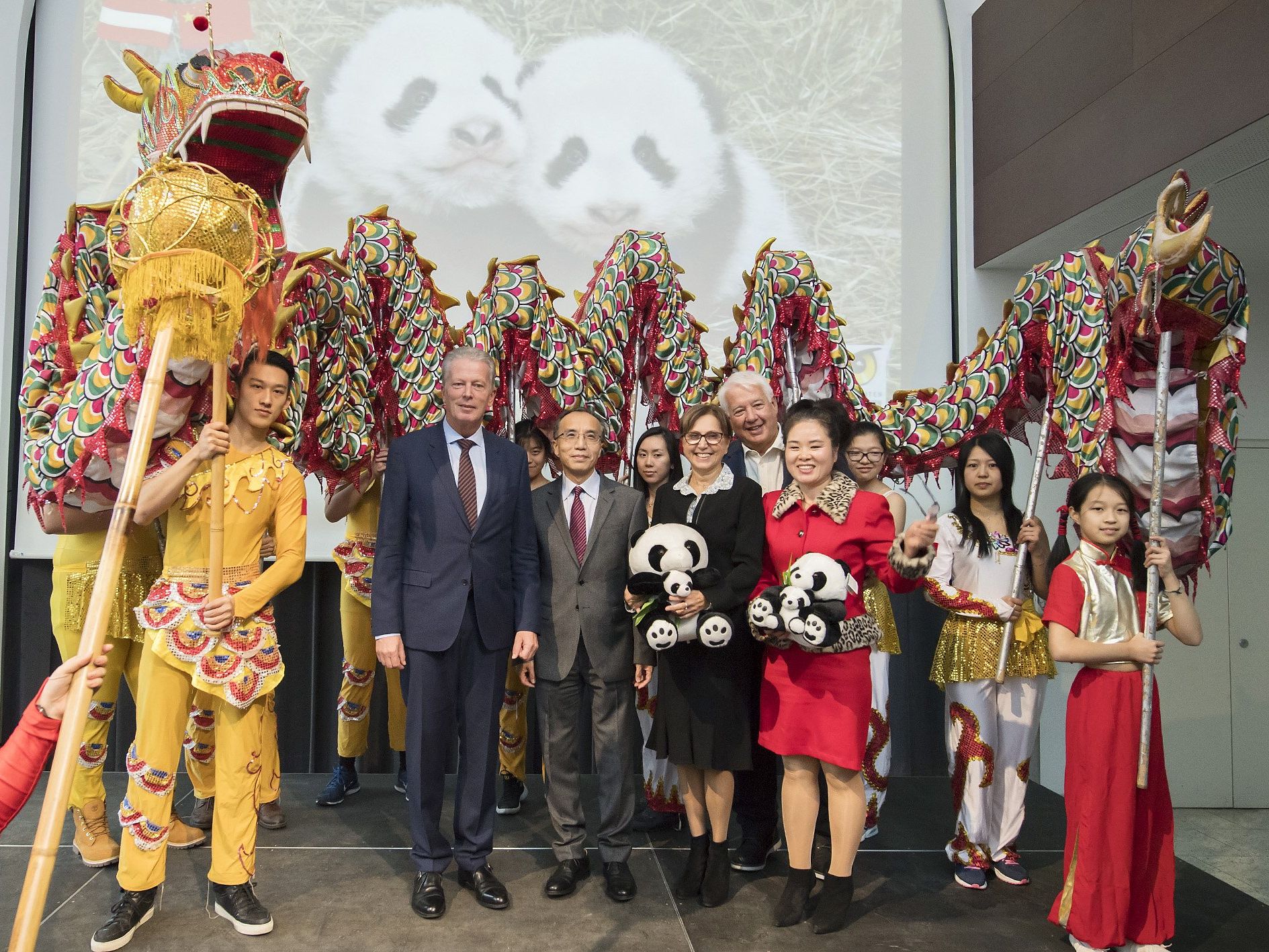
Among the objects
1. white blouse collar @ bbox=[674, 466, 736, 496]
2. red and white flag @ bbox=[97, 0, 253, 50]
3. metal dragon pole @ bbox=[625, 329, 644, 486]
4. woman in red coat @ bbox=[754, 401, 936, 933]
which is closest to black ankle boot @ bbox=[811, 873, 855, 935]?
woman in red coat @ bbox=[754, 401, 936, 933]

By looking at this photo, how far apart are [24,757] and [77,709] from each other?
144 mm

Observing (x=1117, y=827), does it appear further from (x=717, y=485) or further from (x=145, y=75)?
(x=145, y=75)

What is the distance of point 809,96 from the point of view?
4871 millimetres

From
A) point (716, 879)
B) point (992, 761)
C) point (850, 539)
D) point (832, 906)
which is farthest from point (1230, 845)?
point (850, 539)

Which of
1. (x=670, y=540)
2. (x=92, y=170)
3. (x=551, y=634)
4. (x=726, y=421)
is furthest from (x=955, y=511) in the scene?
(x=92, y=170)

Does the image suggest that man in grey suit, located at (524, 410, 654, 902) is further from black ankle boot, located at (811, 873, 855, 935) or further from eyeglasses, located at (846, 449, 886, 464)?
eyeglasses, located at (846, 449, 886, 464)

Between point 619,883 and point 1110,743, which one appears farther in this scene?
point 619,883

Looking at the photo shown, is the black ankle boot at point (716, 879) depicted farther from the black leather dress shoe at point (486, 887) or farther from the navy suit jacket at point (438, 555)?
the navy suit jacket at point (438, 555)

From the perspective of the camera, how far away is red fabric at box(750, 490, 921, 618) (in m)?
2.55

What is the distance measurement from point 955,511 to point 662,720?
115 centimetres

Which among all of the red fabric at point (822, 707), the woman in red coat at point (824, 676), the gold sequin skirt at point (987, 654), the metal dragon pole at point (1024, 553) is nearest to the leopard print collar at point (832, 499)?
the woman in red coat at point (824, 676)

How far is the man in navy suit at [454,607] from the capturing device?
2.63 metres

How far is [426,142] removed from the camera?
4.62m

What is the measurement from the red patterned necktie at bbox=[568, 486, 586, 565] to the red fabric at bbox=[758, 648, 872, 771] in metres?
0.65
